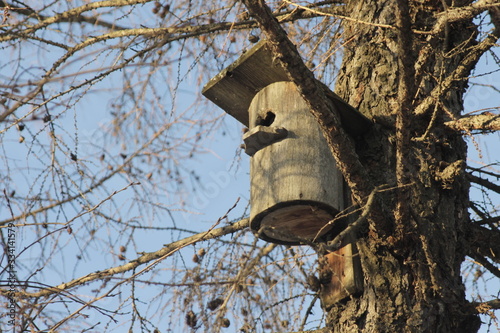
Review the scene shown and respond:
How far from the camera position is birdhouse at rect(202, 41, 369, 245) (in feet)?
8.52

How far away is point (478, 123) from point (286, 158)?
2.36 ft

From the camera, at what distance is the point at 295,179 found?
260cm

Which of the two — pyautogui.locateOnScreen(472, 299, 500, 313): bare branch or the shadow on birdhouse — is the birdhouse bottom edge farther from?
pyautogui.locateOnScreen(472, 299, 500, 313): bare branch

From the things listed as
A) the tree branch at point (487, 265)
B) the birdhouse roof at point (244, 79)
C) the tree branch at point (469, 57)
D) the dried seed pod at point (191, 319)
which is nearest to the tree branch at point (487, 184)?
the tree branch at point (487, 265)

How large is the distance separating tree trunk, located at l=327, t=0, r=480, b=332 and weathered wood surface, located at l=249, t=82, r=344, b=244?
0.58 ft

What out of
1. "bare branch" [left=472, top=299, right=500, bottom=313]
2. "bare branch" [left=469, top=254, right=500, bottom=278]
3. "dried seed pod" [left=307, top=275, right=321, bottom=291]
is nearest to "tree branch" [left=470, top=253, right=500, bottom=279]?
"bare branch" [left=469, top=254, right=500, bottom=278]

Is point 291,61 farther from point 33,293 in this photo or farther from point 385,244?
point 33,293

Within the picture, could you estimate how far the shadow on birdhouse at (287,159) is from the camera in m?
2.60

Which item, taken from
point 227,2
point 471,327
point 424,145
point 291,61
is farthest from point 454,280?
point 227,2

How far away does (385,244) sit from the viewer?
8.04 feet

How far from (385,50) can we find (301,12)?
507 mm

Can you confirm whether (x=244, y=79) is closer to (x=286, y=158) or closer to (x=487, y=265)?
(x=286, y=158)

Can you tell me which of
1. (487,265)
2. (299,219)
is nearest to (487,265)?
(487,265)

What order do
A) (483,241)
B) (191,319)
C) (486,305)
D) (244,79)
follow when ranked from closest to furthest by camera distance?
(486,305) < (483,241) < (191,319) < (244,79)
